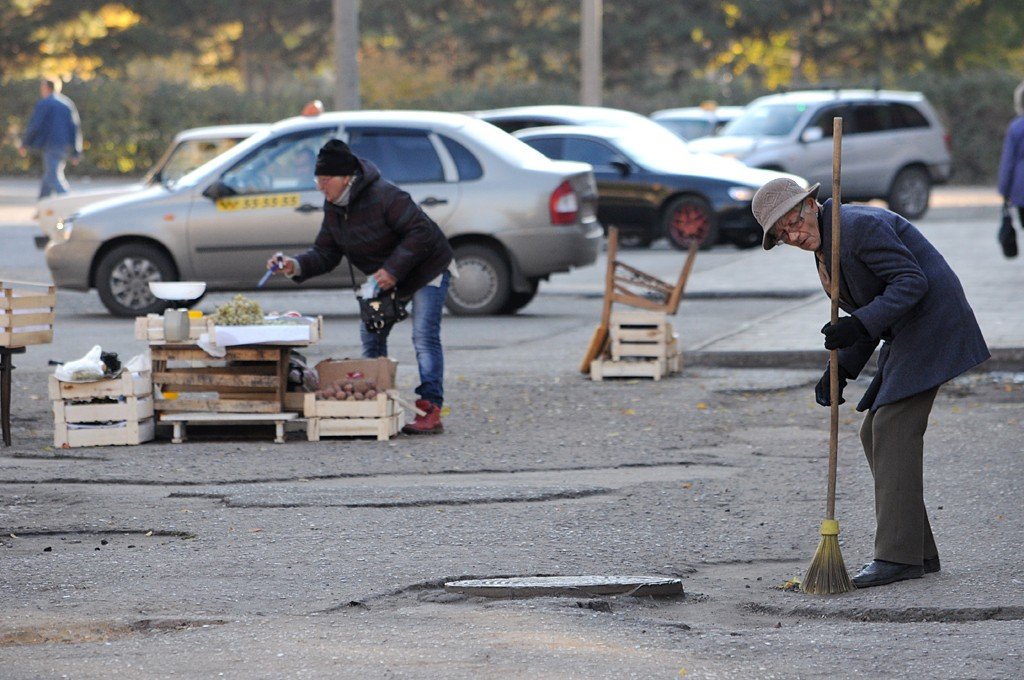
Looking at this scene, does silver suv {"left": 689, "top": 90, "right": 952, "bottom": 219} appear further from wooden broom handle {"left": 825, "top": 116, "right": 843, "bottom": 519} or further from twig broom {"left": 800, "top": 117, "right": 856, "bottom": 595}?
twig broom {"left": 800, "top": 117, "right": 856, "bottom": 595}

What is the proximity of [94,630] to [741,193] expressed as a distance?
15.9 meters

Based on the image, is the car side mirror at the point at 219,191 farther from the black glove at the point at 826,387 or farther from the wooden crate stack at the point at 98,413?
the black glove at the point at 826,387

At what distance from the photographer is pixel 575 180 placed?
15.0m

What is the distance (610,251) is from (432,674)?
23.3ft

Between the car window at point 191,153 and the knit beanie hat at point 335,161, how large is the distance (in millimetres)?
9858

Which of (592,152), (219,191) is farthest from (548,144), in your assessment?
(219,191)

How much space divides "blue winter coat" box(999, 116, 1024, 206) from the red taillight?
3.78 m

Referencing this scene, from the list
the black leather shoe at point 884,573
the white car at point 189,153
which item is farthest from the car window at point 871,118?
the black leather shoe at point 884,573

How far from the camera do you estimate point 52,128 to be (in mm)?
25844

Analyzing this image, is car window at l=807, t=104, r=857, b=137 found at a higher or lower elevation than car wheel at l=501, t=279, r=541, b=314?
higher

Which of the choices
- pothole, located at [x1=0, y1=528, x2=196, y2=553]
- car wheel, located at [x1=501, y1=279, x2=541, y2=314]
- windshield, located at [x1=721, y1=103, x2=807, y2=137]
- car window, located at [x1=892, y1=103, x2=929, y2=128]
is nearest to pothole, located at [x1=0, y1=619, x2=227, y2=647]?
pothole, located at [x1=0, y1=528, x2=196, y2=553]

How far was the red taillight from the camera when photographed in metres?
14.8

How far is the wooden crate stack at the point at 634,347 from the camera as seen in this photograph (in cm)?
1153

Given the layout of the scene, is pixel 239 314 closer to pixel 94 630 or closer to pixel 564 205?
pixel 94 630
